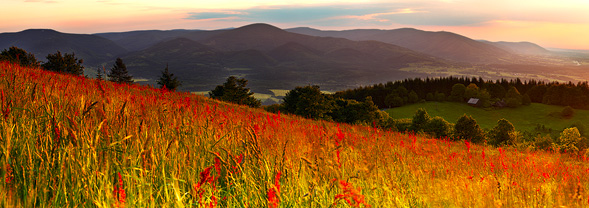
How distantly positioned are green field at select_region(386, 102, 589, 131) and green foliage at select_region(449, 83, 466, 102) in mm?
4814

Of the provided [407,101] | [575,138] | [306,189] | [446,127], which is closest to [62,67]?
[446,127]

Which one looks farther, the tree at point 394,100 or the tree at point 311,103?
the tree at point 394,100

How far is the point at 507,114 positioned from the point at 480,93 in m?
16.7

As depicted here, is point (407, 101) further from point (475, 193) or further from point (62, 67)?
point (475, 193)

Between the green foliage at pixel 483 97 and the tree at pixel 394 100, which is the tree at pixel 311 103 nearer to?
the tree at pixel 394 100

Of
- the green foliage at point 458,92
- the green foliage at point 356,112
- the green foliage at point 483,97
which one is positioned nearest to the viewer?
the green foliage at point 356,112

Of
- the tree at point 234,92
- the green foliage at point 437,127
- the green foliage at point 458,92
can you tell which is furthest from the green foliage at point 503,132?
the green foliage at point 458,92

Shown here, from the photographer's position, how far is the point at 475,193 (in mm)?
4855

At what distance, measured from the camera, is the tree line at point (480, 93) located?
12912cm

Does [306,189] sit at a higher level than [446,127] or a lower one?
higher

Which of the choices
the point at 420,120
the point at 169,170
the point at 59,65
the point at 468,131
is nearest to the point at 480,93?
the point at 468,131

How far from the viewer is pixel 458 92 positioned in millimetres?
144250

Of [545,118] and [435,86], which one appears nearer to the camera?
[545,118]

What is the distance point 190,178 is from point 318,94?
53.4 metres
